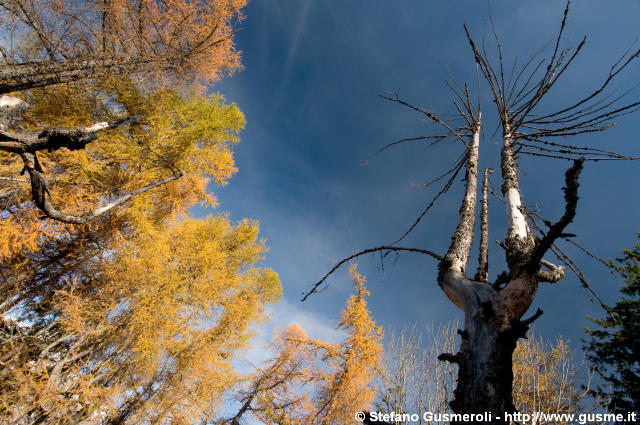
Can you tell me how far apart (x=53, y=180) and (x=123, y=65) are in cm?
388

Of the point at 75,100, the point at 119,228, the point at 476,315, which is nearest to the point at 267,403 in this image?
the point at 119,228

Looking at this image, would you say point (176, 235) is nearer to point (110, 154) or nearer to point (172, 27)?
point (110, 154)

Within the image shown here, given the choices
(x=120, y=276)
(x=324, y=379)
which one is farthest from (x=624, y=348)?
(x=120, y=276)

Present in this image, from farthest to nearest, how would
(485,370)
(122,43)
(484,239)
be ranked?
(122,43), (484,239), (485,370)

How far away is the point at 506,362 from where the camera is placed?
1.42m

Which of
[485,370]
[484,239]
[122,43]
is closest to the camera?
[485,370]

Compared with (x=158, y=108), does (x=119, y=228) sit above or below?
below

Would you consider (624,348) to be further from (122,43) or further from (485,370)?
(122,43)

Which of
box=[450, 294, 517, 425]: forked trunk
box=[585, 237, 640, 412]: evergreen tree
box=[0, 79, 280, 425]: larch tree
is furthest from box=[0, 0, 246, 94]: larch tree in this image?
box=[585, 237, 640, 412]: evergreen tree

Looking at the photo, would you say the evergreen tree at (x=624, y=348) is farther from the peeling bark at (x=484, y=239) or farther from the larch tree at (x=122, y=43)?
the larch tree at (x=122, y=43)

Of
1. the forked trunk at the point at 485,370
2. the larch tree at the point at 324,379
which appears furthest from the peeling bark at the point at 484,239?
the larch tree at the point at 324,379

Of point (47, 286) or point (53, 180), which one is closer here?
point (53, 180)

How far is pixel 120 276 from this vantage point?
808 cm

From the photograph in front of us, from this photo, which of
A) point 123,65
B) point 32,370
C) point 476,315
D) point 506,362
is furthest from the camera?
point 32,370
